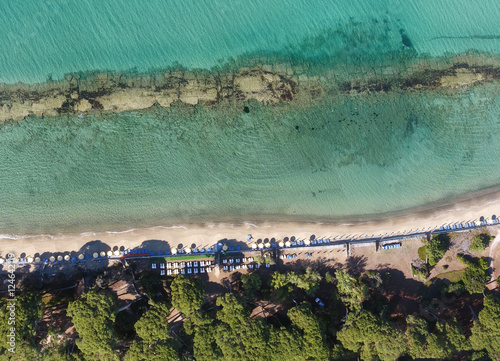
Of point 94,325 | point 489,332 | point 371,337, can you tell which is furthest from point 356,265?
point 94,325

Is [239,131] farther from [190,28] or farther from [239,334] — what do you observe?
[239,334]

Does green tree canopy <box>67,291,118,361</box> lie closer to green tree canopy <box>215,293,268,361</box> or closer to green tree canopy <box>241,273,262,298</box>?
green tree canopy <box>215,293,268,361</box>

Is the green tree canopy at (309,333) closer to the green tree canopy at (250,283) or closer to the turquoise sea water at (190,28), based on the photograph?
the green tree canopy at (250,283)

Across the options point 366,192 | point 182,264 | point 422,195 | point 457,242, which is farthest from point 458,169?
point 182,264

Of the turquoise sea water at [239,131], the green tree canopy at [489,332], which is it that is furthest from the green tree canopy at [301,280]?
the green tree canopy at [489,332]

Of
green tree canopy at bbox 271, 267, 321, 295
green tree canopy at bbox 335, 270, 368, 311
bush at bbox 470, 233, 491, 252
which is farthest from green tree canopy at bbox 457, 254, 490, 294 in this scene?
green tree canopy at bbox 271, 267, 321, 295

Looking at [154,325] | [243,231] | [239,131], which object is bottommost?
[154,325]
